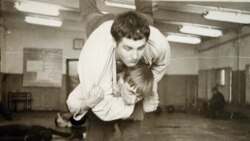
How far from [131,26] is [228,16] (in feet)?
2.21

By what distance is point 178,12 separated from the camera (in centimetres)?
116

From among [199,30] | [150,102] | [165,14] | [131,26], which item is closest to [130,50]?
[131,26]

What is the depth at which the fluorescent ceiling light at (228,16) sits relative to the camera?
3.84ft

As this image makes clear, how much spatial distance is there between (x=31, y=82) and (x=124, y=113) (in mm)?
312

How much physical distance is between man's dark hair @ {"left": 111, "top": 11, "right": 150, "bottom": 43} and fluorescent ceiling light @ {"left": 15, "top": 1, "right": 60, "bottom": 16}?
0.36m

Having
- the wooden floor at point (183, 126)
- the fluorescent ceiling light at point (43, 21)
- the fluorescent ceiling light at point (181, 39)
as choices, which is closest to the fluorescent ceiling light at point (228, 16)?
the fluorescent ceiling light at point (181, 39)

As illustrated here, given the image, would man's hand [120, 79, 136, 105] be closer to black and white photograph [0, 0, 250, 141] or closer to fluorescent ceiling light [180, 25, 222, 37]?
black and white photograph [0, 0, 250, 141]

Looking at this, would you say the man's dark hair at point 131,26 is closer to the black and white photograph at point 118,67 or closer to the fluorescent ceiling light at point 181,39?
the black and white photograph at point 118,67

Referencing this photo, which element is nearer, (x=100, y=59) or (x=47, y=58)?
(x=100, y=59)

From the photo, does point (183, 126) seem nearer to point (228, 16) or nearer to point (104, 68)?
point (228, 16)

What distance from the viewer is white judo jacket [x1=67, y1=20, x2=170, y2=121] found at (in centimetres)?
64

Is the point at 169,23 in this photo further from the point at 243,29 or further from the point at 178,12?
the point at 243,29

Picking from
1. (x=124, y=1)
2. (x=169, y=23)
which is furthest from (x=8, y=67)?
(x=169, y=23)

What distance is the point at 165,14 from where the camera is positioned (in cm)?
103
